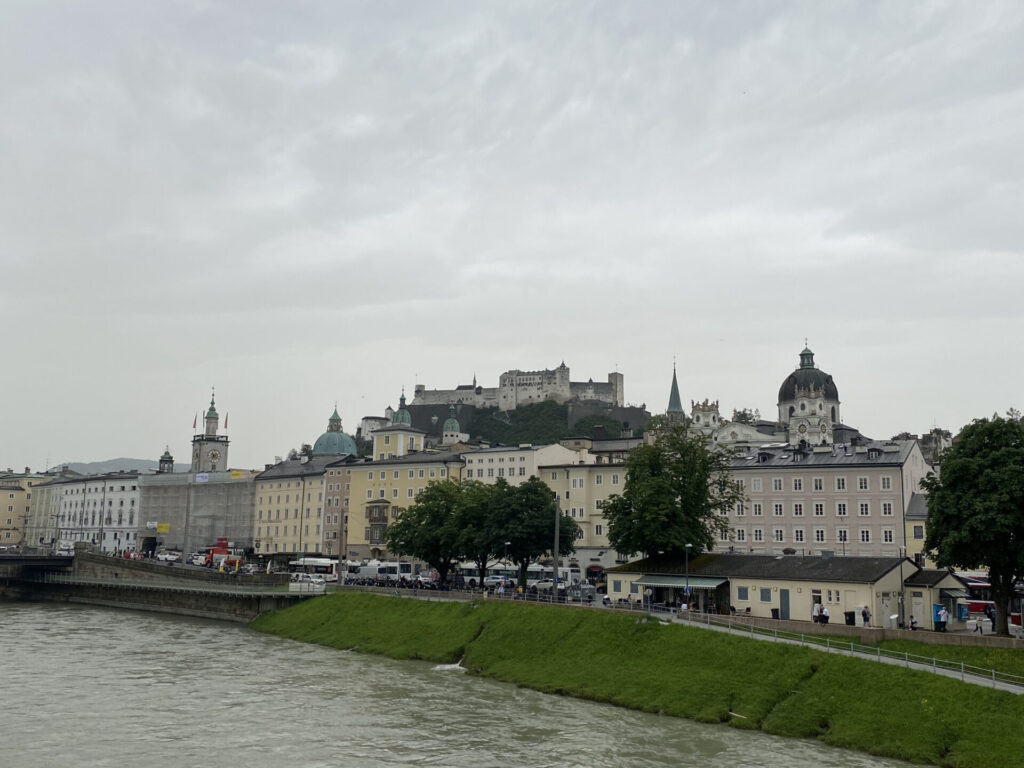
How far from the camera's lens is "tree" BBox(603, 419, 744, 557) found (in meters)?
67.5

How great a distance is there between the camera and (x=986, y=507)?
1937 inches

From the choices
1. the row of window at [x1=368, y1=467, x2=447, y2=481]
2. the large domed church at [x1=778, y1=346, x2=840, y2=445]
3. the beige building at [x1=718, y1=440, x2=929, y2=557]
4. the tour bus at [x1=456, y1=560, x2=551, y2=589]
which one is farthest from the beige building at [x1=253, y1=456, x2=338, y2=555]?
the large domed church at [x1=778, y1=346, x2=840, y2=445]

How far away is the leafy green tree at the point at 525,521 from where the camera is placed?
78.1 meters

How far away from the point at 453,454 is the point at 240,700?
265ft

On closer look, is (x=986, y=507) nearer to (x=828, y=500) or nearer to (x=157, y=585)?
(x=828, y=500)

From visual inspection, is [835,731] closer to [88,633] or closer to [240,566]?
[88,633]

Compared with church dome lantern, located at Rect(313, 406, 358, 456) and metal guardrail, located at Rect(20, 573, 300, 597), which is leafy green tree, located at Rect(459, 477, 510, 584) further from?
church dome lantern, located at Rect(313, 406, 358, 456)

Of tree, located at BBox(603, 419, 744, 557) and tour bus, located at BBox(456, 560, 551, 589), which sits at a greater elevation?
tree, located at BBox(603, 419, 744, 557)

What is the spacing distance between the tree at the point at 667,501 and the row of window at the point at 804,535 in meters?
17.7

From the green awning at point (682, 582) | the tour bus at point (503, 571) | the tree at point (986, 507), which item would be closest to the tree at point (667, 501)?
the green awning at point (682, 582)

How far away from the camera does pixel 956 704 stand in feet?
125

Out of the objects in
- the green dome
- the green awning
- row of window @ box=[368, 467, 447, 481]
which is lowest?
the green awning

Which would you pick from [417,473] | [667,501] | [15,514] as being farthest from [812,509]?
[15,514]

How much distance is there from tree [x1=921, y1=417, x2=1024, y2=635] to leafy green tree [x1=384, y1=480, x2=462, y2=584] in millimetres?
40976
